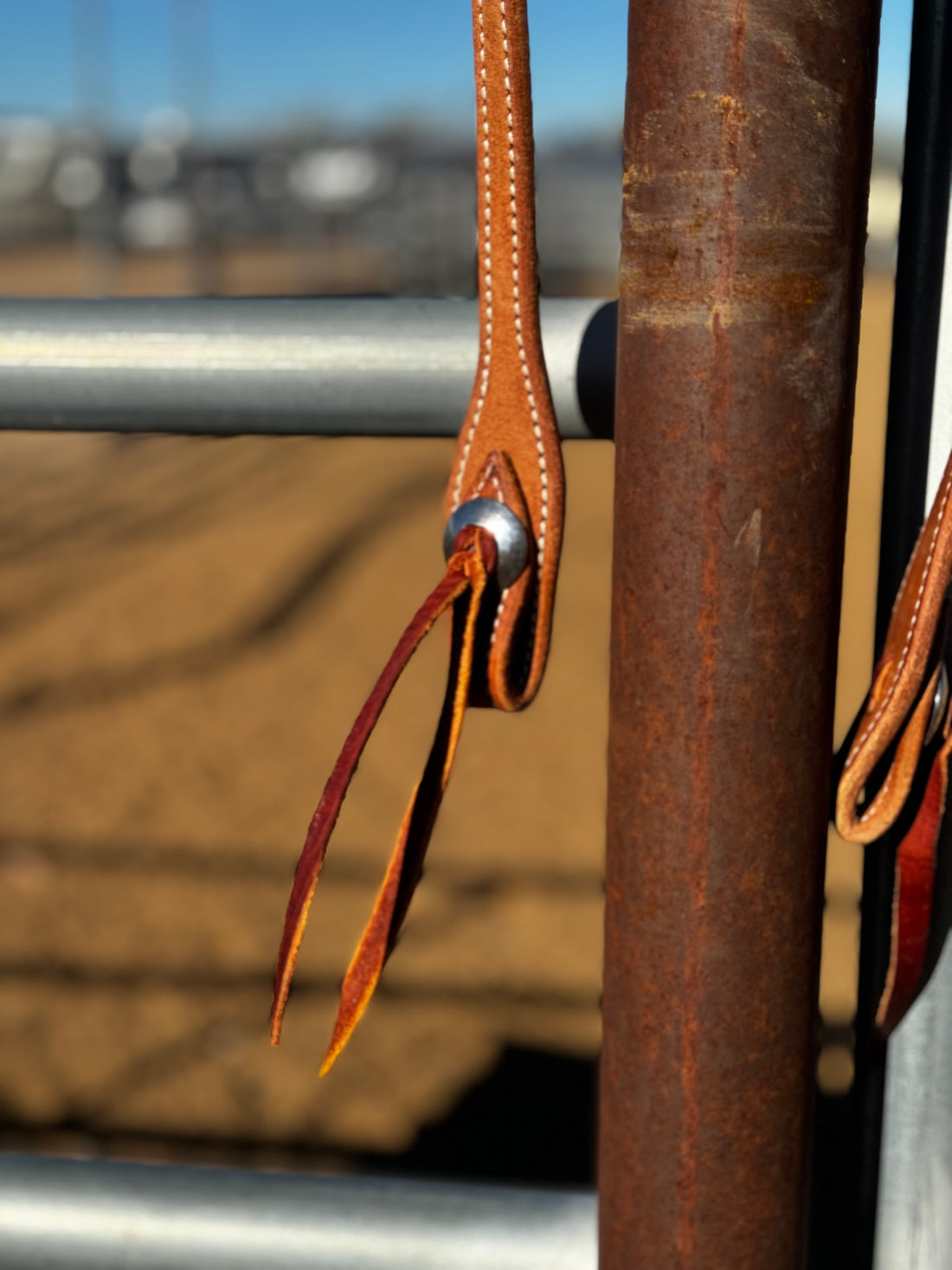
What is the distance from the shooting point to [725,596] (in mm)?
427

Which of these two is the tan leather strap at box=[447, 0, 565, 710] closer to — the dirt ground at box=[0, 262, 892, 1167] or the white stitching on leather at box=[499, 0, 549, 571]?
the white stitching on leather at box=[499, 0, 549, 571]

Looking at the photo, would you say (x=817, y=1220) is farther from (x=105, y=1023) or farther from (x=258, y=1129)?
(x=105, y=1023)

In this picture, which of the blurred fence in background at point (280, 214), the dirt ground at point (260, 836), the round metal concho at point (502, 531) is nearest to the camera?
the round metal concho at point (502, 531)

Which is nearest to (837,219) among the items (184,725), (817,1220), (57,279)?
(817,1220)

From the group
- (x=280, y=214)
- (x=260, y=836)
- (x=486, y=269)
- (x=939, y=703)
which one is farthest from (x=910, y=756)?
(x=280, y=214)

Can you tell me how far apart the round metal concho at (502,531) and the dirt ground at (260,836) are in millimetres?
2072

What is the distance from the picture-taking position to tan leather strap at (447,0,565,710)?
469 millimetres

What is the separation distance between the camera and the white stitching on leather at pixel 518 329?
18.4 inches

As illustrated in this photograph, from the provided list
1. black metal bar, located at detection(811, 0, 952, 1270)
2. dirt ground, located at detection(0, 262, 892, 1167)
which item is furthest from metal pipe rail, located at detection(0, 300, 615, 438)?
dirt ground, located at detection(0, 262, 892, 1167)

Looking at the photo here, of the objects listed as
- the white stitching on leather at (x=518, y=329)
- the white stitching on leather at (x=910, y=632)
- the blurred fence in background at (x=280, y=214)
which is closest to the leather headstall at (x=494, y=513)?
the white stitching on leather at (x=518, y=329)

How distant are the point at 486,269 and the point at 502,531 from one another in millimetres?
99

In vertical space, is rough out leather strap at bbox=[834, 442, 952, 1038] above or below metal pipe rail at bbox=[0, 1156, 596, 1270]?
above

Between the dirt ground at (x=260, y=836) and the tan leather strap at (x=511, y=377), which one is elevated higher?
the tan leather strap at (x=511, y=377)

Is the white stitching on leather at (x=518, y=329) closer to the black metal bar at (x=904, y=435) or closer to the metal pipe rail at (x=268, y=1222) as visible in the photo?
the black metal bar at (x=904, y=435)
